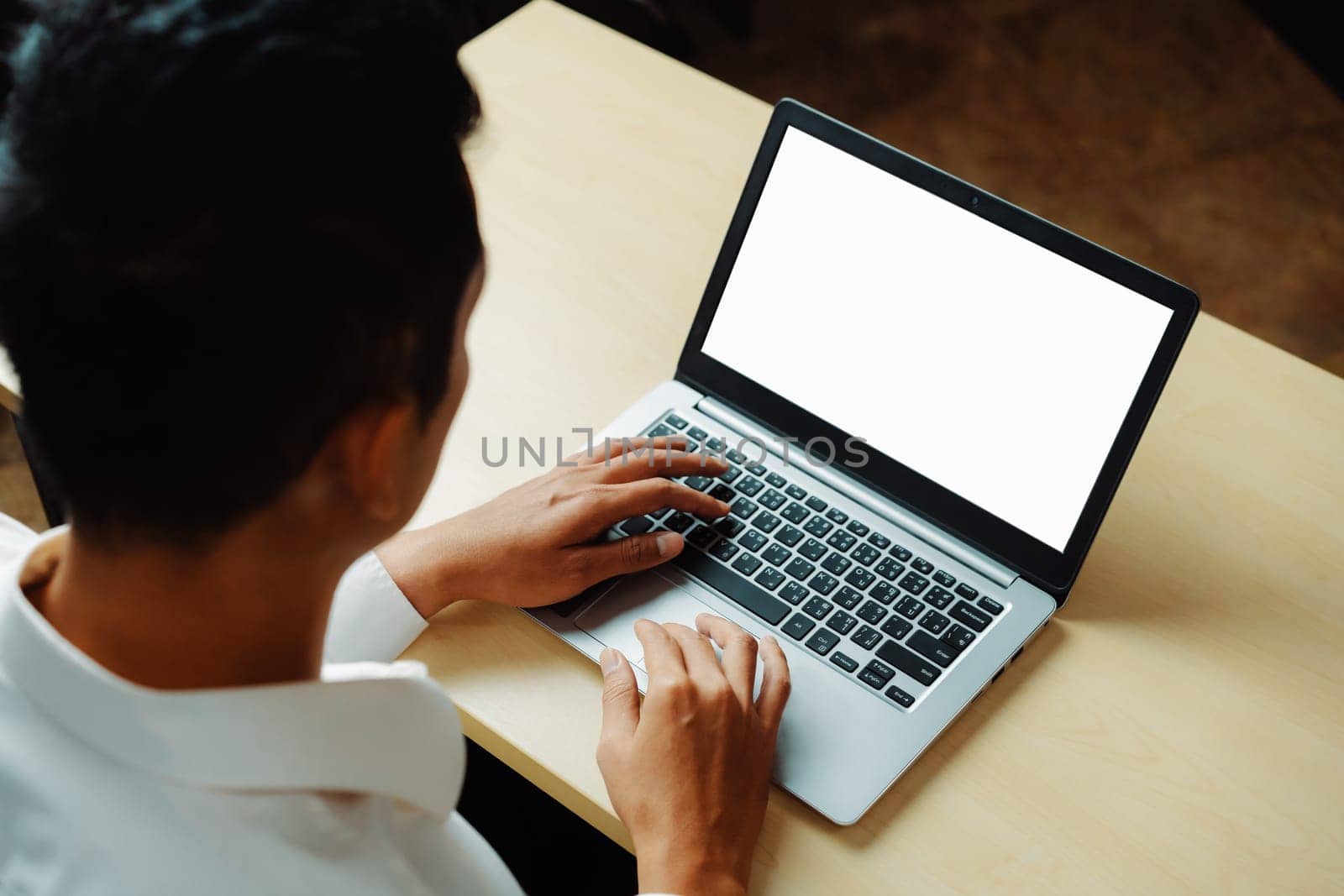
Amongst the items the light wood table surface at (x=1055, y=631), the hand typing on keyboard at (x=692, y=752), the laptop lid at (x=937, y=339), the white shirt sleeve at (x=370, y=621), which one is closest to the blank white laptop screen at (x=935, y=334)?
the laptop lid at (x=937, y=339)

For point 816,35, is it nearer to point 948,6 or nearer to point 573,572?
point 948,6

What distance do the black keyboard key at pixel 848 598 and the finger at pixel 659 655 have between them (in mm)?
126

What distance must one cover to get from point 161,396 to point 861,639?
0.52 meters

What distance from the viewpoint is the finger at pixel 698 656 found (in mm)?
841

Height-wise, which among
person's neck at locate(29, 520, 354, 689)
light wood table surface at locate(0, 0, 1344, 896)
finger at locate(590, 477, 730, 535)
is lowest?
light wood table surface at locate(0, 0, 1344, 896)

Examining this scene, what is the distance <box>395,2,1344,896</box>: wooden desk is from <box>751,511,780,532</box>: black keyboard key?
17 cm

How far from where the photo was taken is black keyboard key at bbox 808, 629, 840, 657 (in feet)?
2.93

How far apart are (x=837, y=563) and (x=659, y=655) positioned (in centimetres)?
16

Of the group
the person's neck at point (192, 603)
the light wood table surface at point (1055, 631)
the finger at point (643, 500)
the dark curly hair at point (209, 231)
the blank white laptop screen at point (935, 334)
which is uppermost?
the dark curly hair at point (209, 231)

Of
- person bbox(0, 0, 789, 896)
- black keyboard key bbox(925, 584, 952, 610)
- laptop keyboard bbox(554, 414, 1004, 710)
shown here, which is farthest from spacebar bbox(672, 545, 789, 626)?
person bbox(0, 0, 789, 896)

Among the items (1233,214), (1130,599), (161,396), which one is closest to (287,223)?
(161,396)

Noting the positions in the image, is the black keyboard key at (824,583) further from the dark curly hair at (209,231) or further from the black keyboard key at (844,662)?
the dark curly hair at (209,231)

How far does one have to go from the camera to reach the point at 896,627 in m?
0.90

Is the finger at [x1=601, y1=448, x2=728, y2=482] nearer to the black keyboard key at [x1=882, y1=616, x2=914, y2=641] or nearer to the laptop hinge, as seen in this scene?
the laptop hinge
